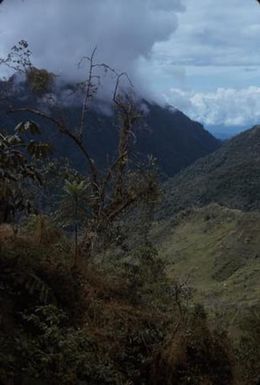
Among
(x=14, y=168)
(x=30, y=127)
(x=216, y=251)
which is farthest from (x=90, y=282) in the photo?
(x=216, y=251)

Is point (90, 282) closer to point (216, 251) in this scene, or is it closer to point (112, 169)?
point (112, 169)

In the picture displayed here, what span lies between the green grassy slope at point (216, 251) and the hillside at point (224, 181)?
265 cm

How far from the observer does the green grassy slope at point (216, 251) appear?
2250cm

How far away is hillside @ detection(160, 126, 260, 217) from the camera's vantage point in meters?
39.0

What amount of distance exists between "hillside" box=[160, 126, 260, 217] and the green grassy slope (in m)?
2.65

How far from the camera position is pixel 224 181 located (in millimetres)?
41344

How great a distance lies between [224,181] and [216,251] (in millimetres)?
12693

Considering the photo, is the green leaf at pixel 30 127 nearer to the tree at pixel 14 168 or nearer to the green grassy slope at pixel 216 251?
the tree at pixel 14 168

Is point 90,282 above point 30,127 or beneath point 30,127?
beneath

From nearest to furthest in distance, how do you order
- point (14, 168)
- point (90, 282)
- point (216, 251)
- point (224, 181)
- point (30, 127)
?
1. point (14, 168)
2. point (30, 127)
3. point (90, 282)
4. point (216, 251)
5. point (224, 181)

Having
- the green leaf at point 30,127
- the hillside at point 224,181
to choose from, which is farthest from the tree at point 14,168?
the hillside at point 224,181

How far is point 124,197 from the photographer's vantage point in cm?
756

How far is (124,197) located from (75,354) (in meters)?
3.48

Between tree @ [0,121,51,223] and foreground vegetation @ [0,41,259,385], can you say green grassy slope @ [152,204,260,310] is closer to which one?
foreground vegetation @ [0,41,259,385]
